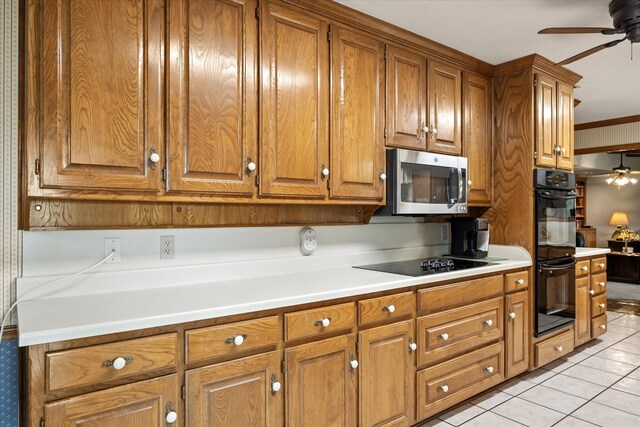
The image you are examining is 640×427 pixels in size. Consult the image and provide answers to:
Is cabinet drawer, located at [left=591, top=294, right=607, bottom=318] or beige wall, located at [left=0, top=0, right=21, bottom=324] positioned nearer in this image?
beige wall, located at [left=0, top=0, right=21, bottom=324]

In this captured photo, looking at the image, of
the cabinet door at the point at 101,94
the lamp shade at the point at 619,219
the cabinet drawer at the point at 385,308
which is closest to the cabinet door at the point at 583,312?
the cabinet drawer at the point at 385,308

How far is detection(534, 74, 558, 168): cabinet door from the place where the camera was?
10.2ft

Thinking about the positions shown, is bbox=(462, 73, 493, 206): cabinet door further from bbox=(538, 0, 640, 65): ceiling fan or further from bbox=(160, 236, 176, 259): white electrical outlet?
bbox=(160, 236, 176, 259): white electrical outlet

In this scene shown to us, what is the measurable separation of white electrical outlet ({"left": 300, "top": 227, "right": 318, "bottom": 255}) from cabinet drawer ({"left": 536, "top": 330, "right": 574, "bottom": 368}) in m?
1.96

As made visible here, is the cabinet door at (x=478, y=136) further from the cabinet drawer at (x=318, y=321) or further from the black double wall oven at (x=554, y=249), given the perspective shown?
the cabinet drawer at (x=318, y=321)

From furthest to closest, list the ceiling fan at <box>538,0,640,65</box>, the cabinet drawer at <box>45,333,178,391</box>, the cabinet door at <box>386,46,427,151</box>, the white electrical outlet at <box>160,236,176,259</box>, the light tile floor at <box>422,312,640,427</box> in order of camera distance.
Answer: the cabinet door at <box>386,46,427,151</box> < the light tile floor at <box>422,312,640,427</box> < the ceiling fan at <box>538,0,640,65</box> < the white electrical outlet at <box>160,236,176,259</box> < the cabinet drawer at <box>45,333,178,391</box>

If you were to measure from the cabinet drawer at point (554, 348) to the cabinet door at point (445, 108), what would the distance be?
1.64m

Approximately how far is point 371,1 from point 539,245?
216cm

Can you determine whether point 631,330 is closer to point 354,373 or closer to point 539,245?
point 539,245

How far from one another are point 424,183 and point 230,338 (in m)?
1.66

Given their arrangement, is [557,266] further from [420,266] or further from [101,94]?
[101,94]

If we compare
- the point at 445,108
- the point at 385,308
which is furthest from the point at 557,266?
the point at 385,308

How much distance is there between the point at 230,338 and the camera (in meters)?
1.55

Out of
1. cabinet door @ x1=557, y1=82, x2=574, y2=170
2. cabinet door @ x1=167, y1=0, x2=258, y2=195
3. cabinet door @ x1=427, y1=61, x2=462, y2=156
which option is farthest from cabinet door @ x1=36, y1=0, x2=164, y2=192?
cabinet door @ x1=557, y1=82, x2=574, y2=170
